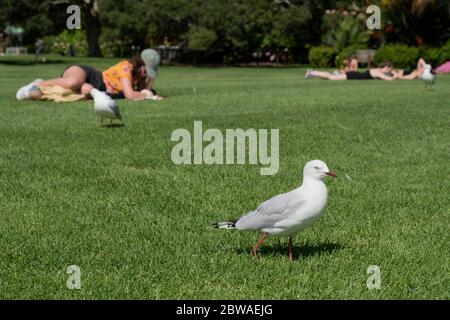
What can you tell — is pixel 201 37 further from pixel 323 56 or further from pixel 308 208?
pixel 308 208

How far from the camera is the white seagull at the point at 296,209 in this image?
482cm

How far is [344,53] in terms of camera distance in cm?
4656

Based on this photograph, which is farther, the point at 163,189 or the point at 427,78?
the point at 427,78

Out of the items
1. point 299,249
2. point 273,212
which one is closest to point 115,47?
point 299,249

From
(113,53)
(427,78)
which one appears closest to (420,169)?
(427,78)

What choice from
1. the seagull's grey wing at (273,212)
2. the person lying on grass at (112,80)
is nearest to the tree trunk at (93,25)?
the person lying on grass at (112,80)

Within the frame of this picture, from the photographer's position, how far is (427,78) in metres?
22.8

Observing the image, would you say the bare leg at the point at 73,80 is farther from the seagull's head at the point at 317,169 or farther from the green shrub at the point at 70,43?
the green shrub at the point at 70,43

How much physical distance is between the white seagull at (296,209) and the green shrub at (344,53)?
42.1 meters

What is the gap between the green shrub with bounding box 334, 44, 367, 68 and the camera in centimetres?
4625

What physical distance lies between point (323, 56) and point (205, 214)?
42951mm

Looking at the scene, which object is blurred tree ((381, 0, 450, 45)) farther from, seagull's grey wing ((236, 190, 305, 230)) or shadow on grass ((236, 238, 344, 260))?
seagull's grey wing ((236, 190, 305, 230))
